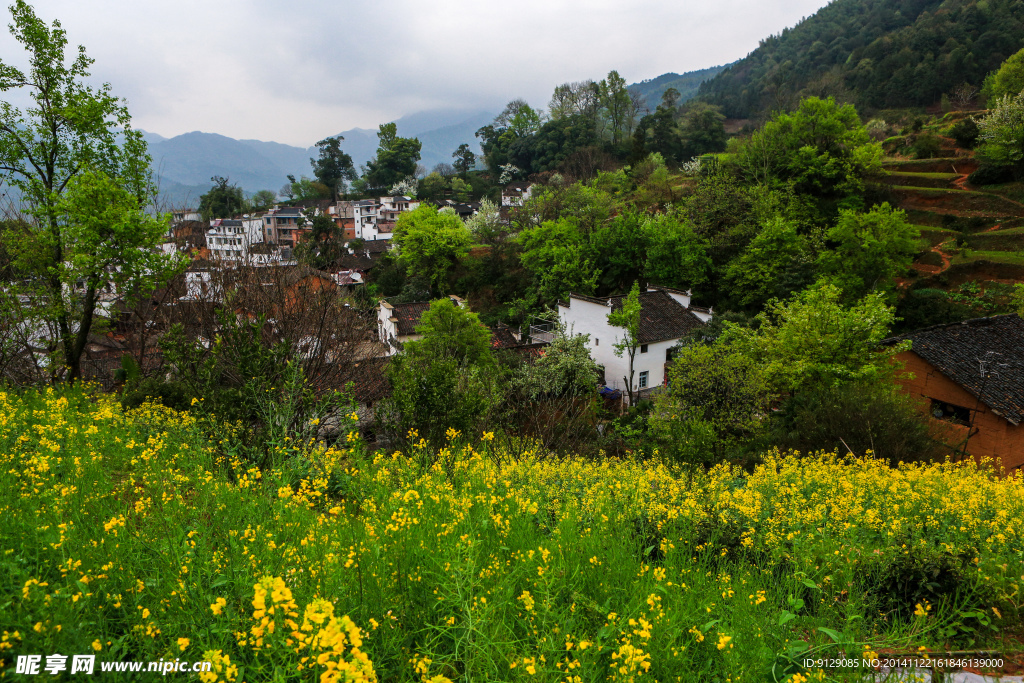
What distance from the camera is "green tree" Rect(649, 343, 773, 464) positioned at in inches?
563

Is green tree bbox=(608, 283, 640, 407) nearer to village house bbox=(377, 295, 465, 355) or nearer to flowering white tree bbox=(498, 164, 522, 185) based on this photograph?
village house bbox=(377, 295, 465, 355)

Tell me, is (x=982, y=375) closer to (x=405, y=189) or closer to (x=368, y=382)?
(x=368, y=382)

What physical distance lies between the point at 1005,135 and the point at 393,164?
70.9m

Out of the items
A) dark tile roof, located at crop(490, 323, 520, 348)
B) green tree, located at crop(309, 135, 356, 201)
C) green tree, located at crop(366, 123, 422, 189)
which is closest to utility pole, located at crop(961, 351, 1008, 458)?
dark tile roof, located at crop(490, 323, 520, 348)

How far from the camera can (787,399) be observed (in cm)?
1484

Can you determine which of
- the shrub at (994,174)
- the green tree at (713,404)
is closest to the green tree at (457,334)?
the green tree at (713,404)

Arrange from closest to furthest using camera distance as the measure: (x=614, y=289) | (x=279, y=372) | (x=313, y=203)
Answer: (x=279, y=372), (x=614, y=289), (x=313, y=203)

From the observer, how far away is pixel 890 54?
198ft

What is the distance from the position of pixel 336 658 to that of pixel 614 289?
34501 mm

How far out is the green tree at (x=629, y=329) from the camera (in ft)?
76.1

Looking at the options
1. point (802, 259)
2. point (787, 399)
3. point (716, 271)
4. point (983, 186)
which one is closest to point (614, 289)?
point (716, 271)

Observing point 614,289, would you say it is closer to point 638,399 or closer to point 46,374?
point 638,399

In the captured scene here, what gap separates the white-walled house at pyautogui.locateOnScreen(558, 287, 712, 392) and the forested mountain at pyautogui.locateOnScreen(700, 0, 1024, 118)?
52647 mm

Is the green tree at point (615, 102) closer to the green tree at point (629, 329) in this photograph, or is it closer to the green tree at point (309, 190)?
the green tree at point (309, 190)
